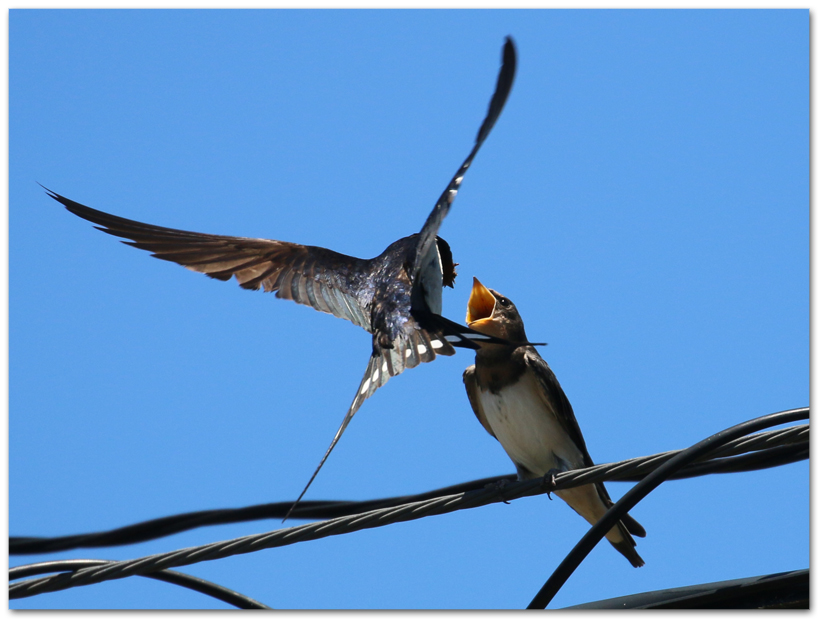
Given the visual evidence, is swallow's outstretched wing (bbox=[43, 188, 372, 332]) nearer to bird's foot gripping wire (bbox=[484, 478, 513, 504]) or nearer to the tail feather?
the tail feather

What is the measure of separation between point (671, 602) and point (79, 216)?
282 cm

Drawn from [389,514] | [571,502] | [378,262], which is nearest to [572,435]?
[571,502]

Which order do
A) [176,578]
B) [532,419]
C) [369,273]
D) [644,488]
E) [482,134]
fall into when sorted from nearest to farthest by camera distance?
[644,488]
[482,134]
[176,578]
[369,273]
[532,419]

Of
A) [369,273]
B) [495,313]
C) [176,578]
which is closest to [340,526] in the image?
[176,578]

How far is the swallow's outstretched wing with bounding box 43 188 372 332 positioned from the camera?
403cm

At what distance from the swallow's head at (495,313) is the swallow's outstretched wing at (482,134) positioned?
57.0 inches

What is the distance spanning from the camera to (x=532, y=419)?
4.32 meters

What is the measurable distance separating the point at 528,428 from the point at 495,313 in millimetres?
682

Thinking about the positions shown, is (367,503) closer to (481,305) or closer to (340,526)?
(340,526)

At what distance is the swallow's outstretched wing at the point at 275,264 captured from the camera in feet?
13.2

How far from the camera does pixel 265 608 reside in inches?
120

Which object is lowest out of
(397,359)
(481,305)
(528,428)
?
(528,428)

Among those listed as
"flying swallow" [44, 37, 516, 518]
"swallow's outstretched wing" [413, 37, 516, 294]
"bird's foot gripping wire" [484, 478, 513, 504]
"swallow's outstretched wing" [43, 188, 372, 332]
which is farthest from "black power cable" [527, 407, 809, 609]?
"swallow's outstretched wing" [43, 188, 372, 332]

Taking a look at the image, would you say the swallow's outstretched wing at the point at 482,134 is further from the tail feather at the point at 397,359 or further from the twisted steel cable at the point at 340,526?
the twisted steel cable at the point at 340,526
